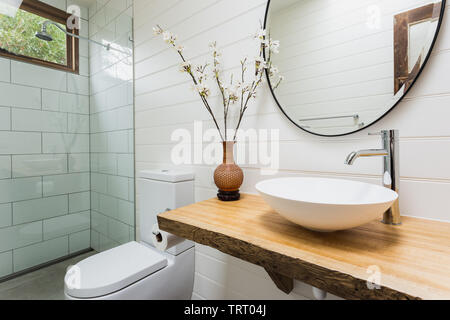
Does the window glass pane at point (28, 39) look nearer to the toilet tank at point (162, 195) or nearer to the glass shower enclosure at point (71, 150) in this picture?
the glass shower enclosure at point (71, 150)

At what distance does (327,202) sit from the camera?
0.60 metres

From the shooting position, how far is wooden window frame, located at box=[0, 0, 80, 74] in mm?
1617

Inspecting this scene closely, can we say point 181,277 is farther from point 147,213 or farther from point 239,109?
point 239,109

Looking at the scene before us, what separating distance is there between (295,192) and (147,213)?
3.10 feet

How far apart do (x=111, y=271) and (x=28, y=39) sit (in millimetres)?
1745

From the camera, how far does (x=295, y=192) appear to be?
2.66 feet

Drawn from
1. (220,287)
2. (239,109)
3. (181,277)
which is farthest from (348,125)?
(181,277)

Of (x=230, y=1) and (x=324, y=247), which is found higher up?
(x=230, y=1)

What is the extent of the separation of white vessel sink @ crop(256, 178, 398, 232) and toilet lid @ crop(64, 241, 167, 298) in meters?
0.73

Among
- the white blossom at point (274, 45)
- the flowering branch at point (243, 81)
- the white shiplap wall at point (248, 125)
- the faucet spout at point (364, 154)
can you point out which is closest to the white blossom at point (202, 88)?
the flowering branch at point (243, 81)

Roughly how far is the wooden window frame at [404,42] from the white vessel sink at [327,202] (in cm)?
35

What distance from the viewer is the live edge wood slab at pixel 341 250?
0.40 metres

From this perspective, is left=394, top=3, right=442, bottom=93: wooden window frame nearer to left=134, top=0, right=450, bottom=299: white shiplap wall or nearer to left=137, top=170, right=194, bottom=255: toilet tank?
left=134, top=0, right=450, bottom=299: white shiplap wall
